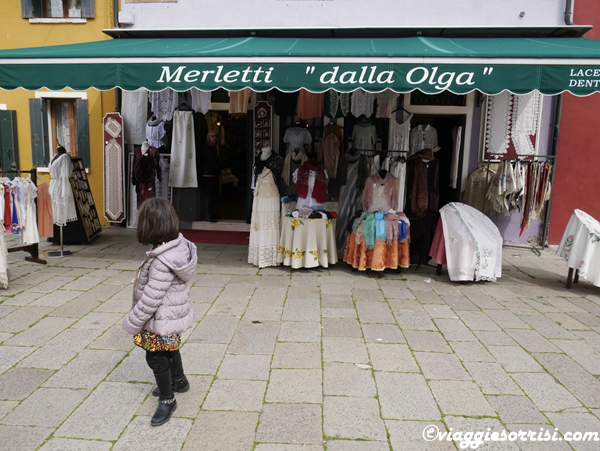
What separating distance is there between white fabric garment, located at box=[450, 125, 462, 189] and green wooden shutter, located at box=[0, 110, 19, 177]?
813 centimetres

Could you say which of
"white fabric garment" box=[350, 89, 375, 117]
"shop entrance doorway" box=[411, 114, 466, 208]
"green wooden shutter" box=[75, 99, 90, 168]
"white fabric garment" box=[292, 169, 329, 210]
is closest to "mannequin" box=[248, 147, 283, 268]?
"white fabric garment" box=[292, 169, 329, 210]

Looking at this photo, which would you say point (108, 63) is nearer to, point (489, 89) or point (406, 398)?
point (489, 89)

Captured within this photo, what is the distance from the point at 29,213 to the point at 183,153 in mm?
2937

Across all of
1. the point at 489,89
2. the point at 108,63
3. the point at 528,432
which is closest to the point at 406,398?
the point at 528,432

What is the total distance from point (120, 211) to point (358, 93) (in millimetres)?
4903

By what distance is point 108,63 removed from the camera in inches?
225

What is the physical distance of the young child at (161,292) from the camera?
2857 millimetres

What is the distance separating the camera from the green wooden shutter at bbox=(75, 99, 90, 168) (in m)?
9.05

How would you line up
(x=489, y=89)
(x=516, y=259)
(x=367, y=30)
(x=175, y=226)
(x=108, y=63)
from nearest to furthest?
(x=175, y=226) → (x=489, y=89) → (x=108, y=63) → (x=367, y=30) → (x=516, y=259)

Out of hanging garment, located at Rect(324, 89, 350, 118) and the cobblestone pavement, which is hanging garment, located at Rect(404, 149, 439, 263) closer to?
the cobblestone pavement

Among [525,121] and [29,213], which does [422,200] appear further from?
[29,213]

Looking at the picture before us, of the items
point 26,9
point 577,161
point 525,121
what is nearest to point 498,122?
point 525,121

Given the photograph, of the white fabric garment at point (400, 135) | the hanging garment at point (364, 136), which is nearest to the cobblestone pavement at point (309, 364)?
the hanging garment at point (364, 136)

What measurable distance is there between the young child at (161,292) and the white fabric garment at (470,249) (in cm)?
414
